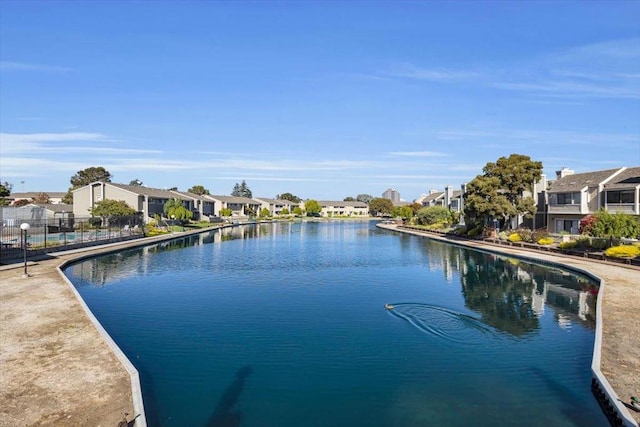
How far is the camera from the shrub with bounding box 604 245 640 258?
2562 cm

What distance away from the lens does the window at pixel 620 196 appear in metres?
37.5

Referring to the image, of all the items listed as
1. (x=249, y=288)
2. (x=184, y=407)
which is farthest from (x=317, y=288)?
(x=184, y=407)

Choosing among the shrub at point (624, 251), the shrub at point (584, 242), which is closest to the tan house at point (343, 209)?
the shrub at point (584, 242)

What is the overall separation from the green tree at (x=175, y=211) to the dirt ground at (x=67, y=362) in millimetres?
45294

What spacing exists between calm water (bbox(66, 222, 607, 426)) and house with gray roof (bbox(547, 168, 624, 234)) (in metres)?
16.8

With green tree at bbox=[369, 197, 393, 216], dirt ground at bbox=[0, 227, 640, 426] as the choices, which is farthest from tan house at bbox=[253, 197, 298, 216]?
dirt ground at bbox=[0, 227, 640, 426]

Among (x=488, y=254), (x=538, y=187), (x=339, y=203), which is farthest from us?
(x=339, y=203)

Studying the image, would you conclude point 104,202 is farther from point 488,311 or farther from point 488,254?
point 488,311

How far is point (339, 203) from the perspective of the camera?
502 feet

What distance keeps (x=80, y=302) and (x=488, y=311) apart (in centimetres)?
1412

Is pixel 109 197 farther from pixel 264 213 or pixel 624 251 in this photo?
pixel 624 251

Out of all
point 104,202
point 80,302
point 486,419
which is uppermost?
point 104,202

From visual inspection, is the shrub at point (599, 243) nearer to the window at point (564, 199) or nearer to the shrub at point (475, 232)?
the window at point (564, 199)

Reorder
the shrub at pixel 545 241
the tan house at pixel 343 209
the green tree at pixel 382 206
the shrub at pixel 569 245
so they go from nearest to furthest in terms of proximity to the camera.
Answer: the shrub at pixel 569 245 < the shrub at pixel 545 241 < the green tree at pixel 382 206 < the tan house at pixel 343 209
